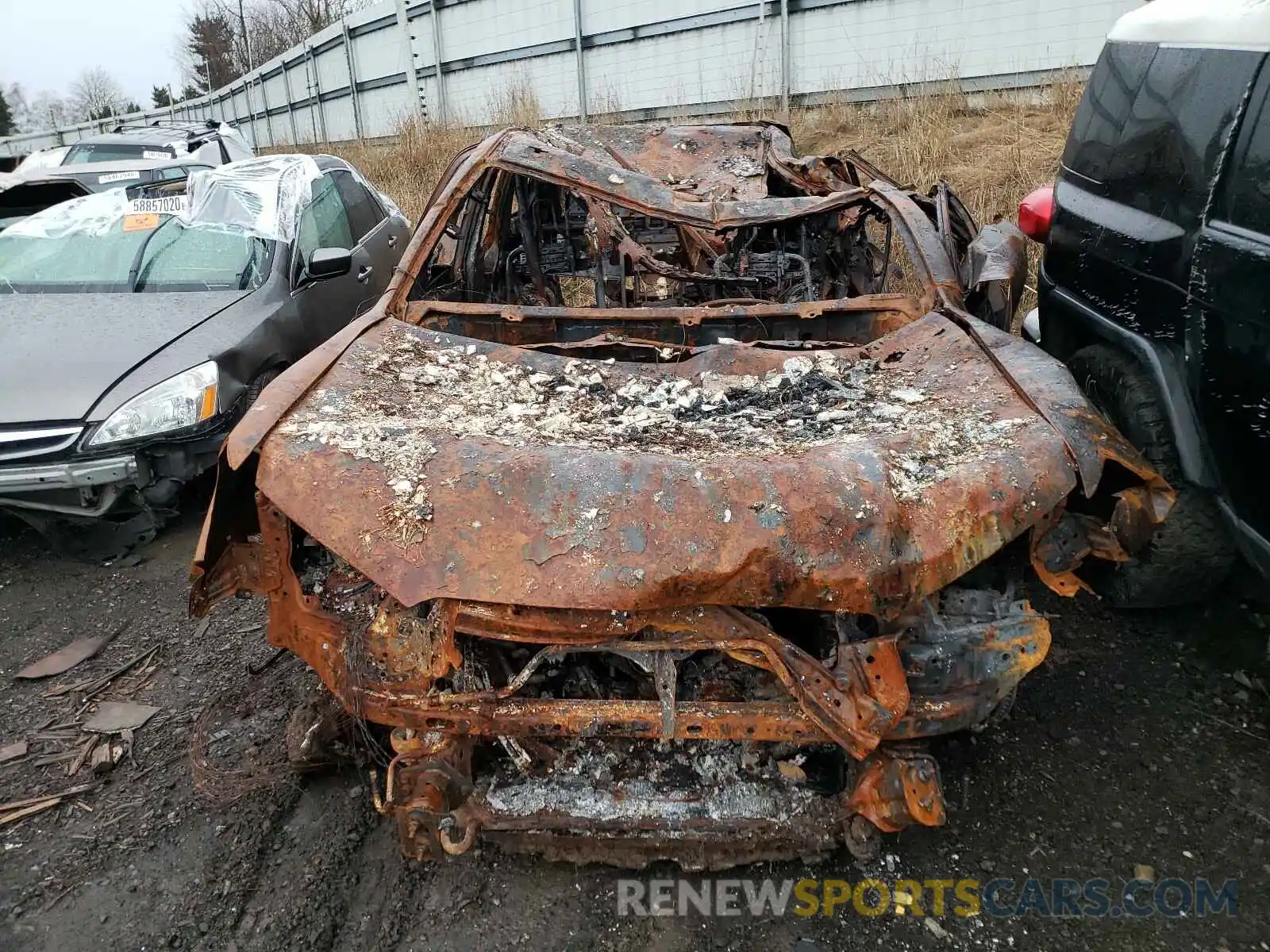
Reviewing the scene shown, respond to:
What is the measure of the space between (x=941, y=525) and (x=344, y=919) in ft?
5.85

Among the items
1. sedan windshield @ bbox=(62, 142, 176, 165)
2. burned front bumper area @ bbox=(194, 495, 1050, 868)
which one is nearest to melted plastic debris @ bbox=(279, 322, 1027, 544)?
burned front bumper area @ bbox=(194, 495, 1050, 868)

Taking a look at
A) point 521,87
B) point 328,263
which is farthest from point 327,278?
point 521,87

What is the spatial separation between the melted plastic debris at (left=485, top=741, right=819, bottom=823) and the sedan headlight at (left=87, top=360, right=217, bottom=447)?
247 centimetres

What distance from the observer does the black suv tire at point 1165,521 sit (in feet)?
9.11

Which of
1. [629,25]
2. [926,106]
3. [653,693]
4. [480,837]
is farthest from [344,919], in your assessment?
[629,25]

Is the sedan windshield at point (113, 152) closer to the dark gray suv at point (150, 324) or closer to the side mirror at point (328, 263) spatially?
the dark gray suv at point (150, 324)

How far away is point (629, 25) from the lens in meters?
11.5

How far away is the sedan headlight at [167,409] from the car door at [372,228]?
182 centimetres

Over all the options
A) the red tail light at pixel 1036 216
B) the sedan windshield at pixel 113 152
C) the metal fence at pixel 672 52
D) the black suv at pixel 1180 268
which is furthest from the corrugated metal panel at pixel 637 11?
the black suv at pixel 1180 268

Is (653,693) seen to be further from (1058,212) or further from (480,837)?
(1058,212)

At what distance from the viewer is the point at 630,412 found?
240 centimetres

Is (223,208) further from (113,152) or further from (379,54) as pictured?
(379,54)

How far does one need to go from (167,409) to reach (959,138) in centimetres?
724

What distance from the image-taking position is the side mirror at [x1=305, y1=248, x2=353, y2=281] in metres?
4.09
